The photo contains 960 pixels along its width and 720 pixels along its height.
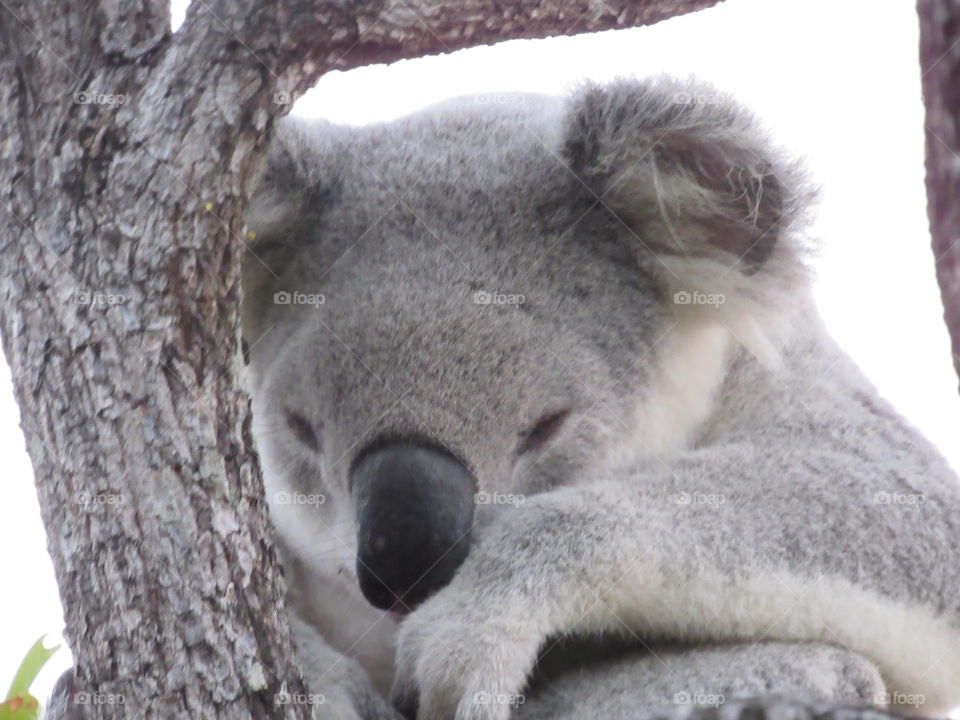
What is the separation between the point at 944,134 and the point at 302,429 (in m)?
1.97

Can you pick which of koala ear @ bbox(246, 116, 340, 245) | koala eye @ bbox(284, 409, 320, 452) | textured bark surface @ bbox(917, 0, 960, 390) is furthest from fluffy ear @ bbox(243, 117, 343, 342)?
textured bark surface @ bbox(917, 0, 960, 390)

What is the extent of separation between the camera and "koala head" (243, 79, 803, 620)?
279cm

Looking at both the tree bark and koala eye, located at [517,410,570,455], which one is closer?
the tree bark

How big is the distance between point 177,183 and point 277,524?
1493 mm

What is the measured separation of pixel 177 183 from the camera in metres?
2.05

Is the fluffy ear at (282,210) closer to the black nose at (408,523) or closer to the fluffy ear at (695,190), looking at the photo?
the fluffy ear at (695,190)

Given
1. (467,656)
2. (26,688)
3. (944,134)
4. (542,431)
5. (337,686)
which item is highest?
(944,134)

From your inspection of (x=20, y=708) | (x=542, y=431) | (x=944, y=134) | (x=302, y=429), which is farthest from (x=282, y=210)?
(x=944, y=134)

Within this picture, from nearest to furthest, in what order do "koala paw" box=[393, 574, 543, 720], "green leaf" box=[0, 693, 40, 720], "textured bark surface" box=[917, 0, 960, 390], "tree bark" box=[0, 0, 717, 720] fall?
"textured bark surface" box=[917, 0, 960, 390] < "tree bark" box=[0, 0, 717, 720] < "koala paw" box=[393, 574, 543, 720] < "green leaf" box=[0, 693, 40, 720]

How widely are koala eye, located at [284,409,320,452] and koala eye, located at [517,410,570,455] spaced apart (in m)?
0.52

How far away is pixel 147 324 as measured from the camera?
79.6 inches

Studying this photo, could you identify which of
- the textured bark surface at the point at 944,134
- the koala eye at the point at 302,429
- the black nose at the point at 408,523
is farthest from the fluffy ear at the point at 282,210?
the textured bark surface at the point at 944,134

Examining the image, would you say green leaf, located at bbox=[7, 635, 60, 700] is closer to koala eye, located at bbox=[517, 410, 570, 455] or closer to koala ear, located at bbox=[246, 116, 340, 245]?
koala ear, located at bbox=[246, 116, 340, 245]

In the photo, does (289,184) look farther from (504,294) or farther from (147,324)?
(147,324)
